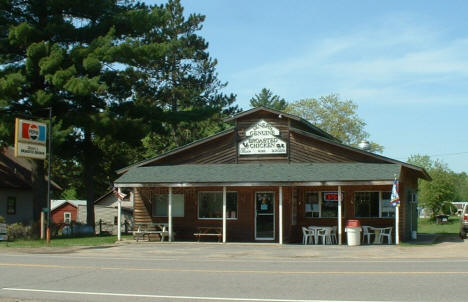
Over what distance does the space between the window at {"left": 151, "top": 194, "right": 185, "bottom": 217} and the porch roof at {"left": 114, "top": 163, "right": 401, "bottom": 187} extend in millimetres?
1364

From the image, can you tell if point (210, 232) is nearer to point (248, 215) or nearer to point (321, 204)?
point (248, 215)

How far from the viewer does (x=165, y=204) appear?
98.6 ft

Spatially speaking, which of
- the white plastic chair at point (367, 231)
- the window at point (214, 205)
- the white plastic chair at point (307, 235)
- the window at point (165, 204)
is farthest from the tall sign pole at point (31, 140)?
the white plastic chair at point (367, 231)

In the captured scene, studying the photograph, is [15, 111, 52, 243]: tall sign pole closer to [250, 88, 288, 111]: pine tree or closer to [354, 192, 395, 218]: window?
[354, 192, 395, 218]: window

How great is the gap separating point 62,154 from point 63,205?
23054 millimetres

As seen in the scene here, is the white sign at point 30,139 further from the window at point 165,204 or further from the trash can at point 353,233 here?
the trash can at point 353,233

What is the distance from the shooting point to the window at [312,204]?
92.3 ft

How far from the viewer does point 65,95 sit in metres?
34.8

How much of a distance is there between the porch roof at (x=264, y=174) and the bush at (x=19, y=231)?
7.32 m

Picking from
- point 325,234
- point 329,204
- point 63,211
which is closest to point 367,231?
point 325,234

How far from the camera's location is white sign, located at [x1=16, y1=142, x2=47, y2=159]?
27891 millimetres

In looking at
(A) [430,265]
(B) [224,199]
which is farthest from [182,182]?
(A) [430,265]

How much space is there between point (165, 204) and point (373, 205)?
10.2 m

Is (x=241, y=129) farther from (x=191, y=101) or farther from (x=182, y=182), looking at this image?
(x=191, y=101)
